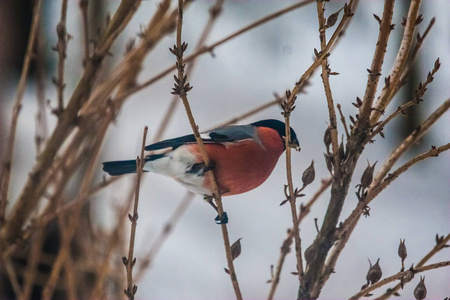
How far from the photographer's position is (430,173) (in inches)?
71.2

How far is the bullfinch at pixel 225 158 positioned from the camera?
561 millimetres

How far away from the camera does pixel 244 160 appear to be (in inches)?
24.0

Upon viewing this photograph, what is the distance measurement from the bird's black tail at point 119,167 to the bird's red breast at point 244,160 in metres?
0.08

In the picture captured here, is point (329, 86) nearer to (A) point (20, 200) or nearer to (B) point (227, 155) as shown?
(B) point (227, 155)

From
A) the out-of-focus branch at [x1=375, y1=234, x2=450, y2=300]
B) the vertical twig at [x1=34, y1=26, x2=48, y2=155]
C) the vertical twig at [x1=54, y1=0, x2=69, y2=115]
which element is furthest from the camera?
the vertical twig at [x1=34, y1=26, x2=48, y2=155]

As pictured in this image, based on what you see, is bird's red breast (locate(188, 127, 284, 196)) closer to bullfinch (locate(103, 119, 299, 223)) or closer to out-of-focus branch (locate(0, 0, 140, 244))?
bullfinch (locate(103, 119, 299, 223))

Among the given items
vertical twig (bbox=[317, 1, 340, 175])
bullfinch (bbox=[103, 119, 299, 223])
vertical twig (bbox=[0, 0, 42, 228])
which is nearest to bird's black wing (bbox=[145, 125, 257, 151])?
bullfinch (bbox=[103, 119, 299, 223])

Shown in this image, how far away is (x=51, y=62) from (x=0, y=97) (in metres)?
0.22

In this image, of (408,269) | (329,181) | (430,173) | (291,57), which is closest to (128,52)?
(291,57)

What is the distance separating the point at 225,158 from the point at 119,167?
0.40 feet

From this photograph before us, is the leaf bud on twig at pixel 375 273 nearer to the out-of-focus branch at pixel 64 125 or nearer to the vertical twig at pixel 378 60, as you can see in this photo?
the vertical twig at pixel 378 60

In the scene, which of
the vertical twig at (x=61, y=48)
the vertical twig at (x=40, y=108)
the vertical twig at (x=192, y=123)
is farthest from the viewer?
the vertical twig at (x=40, y=108)

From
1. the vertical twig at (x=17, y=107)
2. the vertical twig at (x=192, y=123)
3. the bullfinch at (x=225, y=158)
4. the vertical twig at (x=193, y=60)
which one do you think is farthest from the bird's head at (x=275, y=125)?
the vertical twig at (x=17, y=107)

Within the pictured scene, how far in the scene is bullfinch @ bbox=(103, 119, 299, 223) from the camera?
561mm
